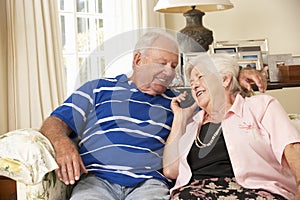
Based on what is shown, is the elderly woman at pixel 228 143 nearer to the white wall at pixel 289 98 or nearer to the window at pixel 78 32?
the window at pixel 78 32

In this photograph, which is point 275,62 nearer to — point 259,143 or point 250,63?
point 250,63

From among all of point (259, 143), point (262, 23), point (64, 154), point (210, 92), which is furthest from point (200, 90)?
point (262, 23)

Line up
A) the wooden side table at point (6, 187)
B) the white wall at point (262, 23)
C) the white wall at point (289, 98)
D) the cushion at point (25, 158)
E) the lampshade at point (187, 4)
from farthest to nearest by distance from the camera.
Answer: the white wall at point (289, 98)
the white wall at point (262, 23)
the lampshade at point (187, 4)
the wooden side table at point (6, 187)
the cushion at point (25, 158)

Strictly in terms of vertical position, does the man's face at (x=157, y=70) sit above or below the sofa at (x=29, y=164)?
above

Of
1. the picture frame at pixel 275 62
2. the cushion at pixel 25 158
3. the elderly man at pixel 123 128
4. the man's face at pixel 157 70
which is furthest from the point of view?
the picture frame at pixel 275 62

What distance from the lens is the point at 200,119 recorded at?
6.17 ft

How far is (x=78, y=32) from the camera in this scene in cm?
331

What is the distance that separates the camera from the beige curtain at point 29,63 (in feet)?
8.86

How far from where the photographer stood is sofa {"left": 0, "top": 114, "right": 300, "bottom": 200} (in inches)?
64.7

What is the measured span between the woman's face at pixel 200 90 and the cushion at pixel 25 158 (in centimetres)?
54

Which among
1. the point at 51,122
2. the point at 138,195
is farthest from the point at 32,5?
the point at 138,195

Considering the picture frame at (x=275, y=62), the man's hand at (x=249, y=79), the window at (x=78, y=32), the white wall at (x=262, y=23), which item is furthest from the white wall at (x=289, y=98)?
the man's hand at (x=249, y=79)

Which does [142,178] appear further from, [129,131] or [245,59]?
[245,59]

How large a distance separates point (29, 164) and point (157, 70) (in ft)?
1.97
